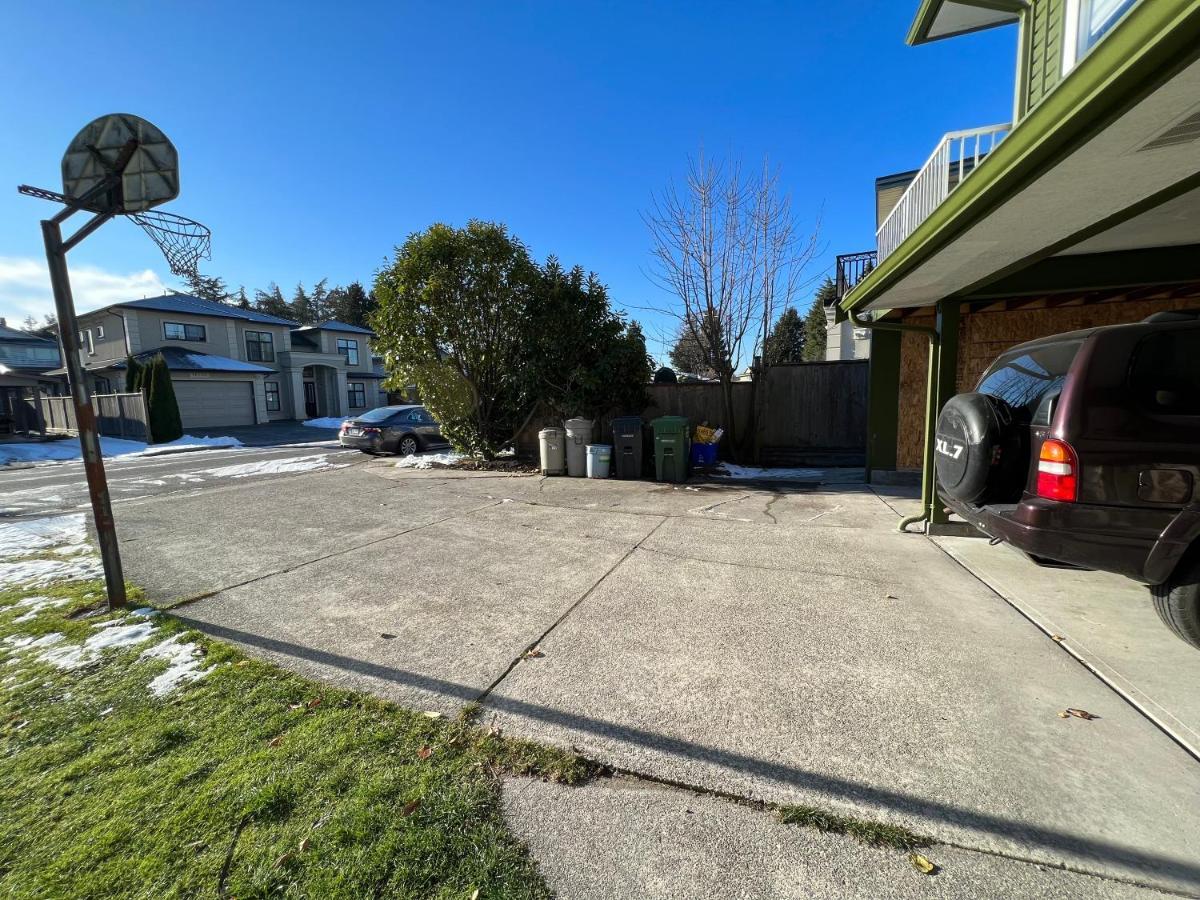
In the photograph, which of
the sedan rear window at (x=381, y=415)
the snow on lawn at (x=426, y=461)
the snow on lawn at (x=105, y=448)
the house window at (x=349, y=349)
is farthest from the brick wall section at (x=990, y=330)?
the house window at (x=349, y=349)

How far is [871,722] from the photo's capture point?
95.5 inches

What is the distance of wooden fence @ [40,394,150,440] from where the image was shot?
19.4m

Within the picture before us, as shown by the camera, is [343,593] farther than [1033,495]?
Yes

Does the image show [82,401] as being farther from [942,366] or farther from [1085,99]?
[942,366]

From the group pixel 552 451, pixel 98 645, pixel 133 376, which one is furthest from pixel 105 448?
pixel 98 645

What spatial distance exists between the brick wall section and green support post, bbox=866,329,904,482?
0.31 feet

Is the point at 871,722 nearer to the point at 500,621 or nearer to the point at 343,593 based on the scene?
the point at 500,621

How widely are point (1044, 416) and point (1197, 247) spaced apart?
3723 millimetres

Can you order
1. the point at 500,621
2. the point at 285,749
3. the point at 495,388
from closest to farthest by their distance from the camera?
1. the point at 285,749
2. the point at 500,621
3. the point at 495,388

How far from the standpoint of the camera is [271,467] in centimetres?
1234

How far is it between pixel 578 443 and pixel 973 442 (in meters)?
7.15

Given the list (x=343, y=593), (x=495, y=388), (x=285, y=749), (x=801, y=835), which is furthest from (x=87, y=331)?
(x=801, y=835)

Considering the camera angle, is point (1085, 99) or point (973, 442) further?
point (973, 442)

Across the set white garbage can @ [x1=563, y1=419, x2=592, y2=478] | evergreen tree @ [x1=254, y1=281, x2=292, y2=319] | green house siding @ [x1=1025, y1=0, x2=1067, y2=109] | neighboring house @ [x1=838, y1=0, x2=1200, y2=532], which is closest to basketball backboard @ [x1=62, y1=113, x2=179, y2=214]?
neighboring house @ [x1=838, y1=0, x2=1200, y2=532]
